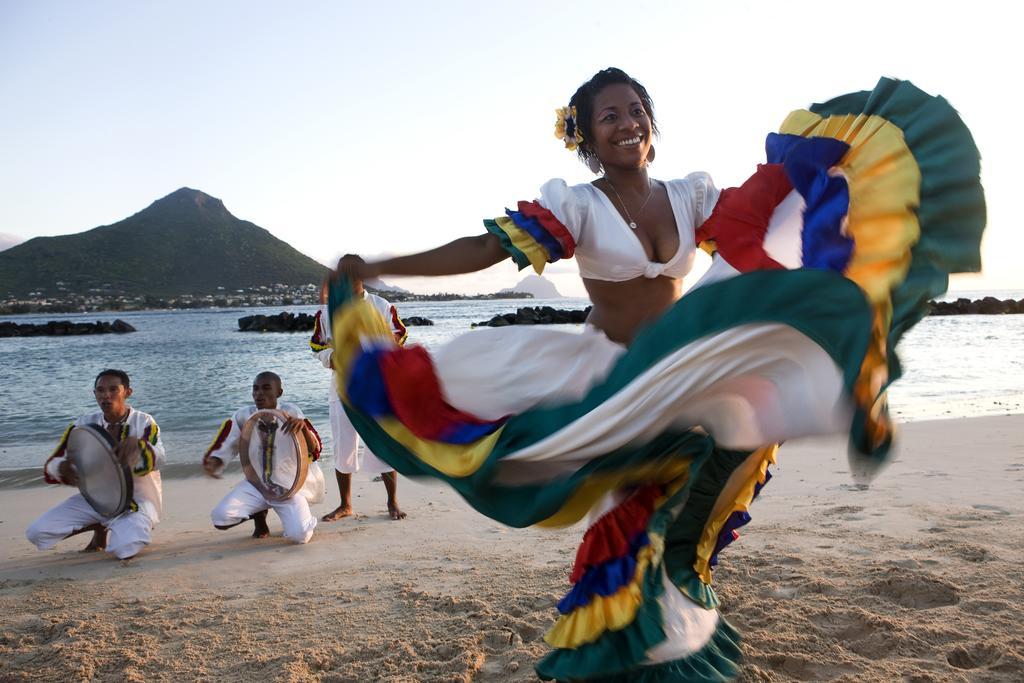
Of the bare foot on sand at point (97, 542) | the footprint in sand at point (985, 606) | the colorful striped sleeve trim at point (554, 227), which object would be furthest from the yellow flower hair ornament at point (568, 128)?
the bare foot on sand at point (97, 542)

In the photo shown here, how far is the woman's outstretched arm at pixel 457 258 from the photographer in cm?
253

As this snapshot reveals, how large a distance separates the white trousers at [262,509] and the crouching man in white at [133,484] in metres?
0.43

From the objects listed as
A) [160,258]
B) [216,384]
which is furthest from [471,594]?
[160,258]

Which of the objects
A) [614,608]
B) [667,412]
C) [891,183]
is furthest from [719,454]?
[891,183]

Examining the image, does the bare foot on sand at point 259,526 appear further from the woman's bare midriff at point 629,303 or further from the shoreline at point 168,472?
the woman's bare midriff at point 629,303

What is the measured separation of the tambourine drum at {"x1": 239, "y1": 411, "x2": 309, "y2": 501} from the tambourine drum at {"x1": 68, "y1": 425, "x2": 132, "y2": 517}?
0.73 metres

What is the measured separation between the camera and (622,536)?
2332 millimetres

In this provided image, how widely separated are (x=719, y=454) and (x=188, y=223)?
112653mm

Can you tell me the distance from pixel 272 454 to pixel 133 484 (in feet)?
2.87

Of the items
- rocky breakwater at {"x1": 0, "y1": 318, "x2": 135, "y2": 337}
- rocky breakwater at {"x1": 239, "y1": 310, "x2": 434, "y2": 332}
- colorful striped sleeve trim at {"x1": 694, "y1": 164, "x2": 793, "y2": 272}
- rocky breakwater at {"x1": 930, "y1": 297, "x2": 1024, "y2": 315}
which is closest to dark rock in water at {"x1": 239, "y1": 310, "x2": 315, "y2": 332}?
rocky breakwater at {"x1": 239, "y1": 310, "x2": 434, "y2": 332}

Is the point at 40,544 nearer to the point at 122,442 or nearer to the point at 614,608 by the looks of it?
the point at 122,442

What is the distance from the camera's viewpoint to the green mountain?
84500mm

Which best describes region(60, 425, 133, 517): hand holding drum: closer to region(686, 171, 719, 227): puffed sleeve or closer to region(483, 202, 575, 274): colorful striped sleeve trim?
region(483, 202, 575, 274): colorful striped sleeve trim

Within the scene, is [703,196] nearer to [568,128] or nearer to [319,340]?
[568,128]
